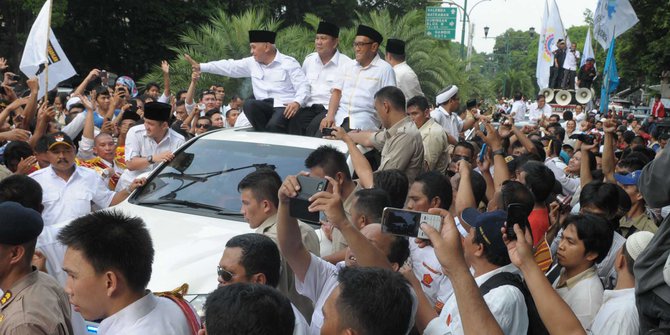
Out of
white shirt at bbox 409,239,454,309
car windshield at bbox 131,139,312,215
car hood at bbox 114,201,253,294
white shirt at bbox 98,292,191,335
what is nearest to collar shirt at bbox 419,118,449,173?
car windshield at bbox 131,139,312,215

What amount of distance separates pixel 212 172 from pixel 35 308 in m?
3.27

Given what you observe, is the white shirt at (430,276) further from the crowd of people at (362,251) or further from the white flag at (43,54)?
the white flag at (43,54)

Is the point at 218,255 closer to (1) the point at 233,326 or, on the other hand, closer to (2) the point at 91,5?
(1) the point at 233,326

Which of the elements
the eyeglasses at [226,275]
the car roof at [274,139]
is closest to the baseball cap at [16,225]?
the eyeglasses at [226,275]

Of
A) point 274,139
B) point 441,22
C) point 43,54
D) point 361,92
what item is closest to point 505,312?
point 274,139

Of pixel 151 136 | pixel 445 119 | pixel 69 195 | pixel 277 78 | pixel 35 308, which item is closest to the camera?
pixel 35 308

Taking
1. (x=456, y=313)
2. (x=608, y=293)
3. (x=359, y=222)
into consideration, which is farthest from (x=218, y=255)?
(x=608, y=293)

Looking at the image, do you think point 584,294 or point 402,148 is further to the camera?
point 402,148

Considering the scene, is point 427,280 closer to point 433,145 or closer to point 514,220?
point 514,220

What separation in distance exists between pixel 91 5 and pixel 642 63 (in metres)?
22.0

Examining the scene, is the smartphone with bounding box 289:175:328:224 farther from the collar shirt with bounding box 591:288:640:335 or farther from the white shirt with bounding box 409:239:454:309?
the collar shirt with bounding box 591:288:640:335

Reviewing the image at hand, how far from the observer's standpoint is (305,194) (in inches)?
151

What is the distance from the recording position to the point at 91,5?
1238 inches

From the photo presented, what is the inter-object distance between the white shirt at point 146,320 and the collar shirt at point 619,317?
195cm
